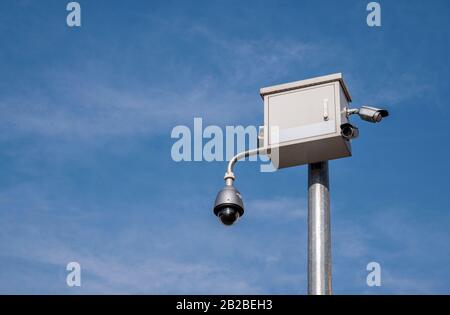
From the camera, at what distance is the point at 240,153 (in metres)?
10.7

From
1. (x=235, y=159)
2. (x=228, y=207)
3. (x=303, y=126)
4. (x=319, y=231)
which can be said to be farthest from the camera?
(x=235, y=159)

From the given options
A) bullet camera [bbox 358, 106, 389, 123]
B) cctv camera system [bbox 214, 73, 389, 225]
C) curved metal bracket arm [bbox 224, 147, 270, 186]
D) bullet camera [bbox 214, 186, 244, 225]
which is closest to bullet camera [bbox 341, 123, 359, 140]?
cctv camera system [bbox 214, 73, 389, 225]

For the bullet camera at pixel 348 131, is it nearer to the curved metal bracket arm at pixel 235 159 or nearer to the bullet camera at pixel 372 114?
the bullet camera at pixel 372 114

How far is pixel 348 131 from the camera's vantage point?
34.1ft

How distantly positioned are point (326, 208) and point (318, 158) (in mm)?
665

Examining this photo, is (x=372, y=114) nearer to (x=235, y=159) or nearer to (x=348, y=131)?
(x=348, y=131)

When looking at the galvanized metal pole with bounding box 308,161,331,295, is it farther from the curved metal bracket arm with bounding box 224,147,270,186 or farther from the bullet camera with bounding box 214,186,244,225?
the bullet camera with bounding box 214,186,244,225

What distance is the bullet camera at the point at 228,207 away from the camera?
10.3 meters

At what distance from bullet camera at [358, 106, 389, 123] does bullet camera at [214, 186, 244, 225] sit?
1.47 metres

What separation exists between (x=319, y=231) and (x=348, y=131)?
1.15 m

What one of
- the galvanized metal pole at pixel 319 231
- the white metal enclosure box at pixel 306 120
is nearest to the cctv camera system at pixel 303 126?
the white metal enclosure box at pixel 306 120

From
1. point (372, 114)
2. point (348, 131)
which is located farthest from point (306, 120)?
point (372, 114)

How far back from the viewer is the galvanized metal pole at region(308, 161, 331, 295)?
9.59 meters
